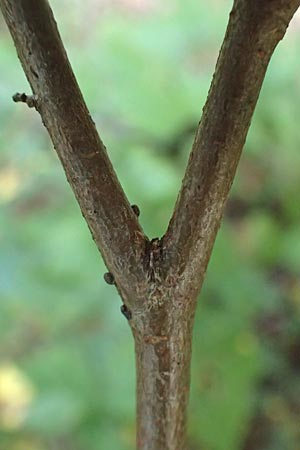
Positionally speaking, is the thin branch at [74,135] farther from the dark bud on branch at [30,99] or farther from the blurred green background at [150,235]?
the blurred green background at [150,235]

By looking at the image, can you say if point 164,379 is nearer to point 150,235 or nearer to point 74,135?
point 74,135

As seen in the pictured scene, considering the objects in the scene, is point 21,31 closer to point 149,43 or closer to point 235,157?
point 235,157

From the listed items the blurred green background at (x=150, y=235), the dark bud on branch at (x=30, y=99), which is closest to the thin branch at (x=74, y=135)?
the dark bud on branch at (x=30, y=99)

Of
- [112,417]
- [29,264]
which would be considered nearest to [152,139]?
[29,264]

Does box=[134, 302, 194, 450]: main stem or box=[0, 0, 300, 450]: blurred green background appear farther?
box=[0, 0, 300, 450]: blurred green background

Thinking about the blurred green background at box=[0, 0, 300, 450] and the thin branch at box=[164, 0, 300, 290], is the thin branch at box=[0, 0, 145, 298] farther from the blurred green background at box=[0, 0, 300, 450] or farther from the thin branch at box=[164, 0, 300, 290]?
the blurred green background at box=[0, 0, 300, 450]

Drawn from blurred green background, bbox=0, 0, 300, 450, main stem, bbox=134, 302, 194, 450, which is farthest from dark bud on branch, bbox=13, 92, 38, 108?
blurred green background, bbox=0, 0, 300, 450
